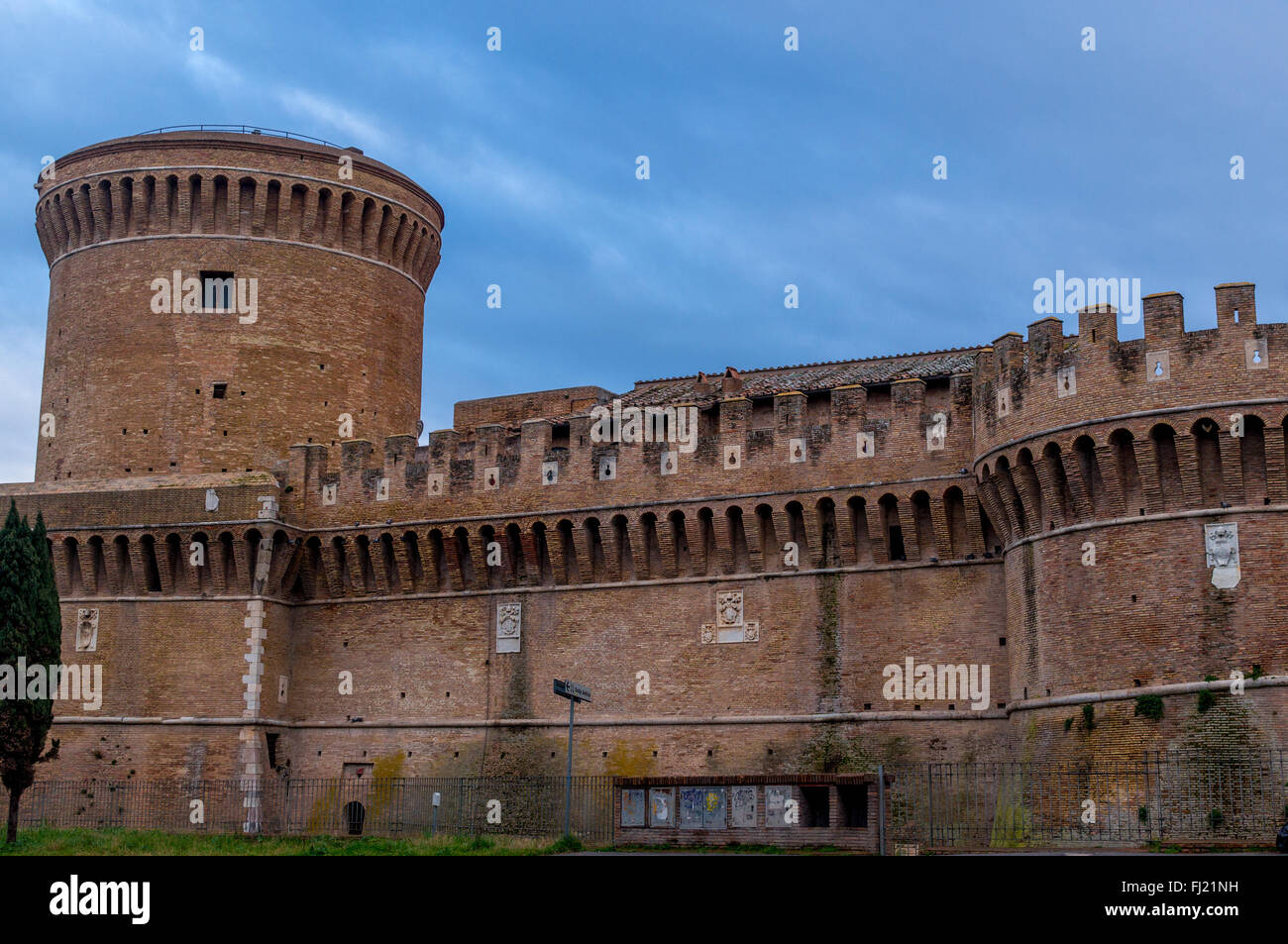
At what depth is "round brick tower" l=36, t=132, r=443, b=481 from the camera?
117 ft

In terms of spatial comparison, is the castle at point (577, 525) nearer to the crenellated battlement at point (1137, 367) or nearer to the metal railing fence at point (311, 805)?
the crenellated battlement at point (1137, 367)

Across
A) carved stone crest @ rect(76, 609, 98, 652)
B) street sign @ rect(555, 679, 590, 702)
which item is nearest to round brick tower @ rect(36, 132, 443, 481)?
carved stone crest @ rect(76, 609, 98, 652)

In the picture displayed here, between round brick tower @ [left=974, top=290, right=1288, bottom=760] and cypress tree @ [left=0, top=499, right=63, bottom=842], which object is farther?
cypress tree @ [left=0, top=499, right=63, bottom=842]

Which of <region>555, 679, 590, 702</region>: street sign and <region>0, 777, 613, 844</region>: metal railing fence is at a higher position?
<region>555, 679, 590, 702</region>: street sign

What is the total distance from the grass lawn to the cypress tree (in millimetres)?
1266

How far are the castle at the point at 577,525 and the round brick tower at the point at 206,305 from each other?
8 centimetres

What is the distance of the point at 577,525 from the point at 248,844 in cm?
890

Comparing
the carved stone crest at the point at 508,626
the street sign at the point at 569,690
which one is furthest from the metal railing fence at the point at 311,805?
the street sign at the point at 569,690

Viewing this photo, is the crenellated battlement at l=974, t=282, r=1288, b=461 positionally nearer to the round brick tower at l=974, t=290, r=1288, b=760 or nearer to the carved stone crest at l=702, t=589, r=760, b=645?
the round brick tower at l=974, t=290, r=1288, b=760

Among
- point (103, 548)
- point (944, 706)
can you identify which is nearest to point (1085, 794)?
point (944, 706)

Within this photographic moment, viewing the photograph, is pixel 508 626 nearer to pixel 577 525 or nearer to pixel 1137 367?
pixel 577 525

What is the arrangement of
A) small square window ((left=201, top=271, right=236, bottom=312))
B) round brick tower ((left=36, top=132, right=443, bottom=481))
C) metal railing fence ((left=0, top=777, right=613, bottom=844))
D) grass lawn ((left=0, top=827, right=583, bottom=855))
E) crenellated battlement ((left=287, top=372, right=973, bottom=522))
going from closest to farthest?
grass lawn ((left=0, top=827, right=583, bottom=855)), crenellated battlement ((left=287, top=372, right=973, bottom=522)), metal railing fence ((left=0, top=777, right=613, bottom=844)), round brick tower ((left=36, top=132, right=443, bottom=481)), small square window ((left=201, top=271, right=236, bottom=312))

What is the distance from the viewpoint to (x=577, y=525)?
106 ft
